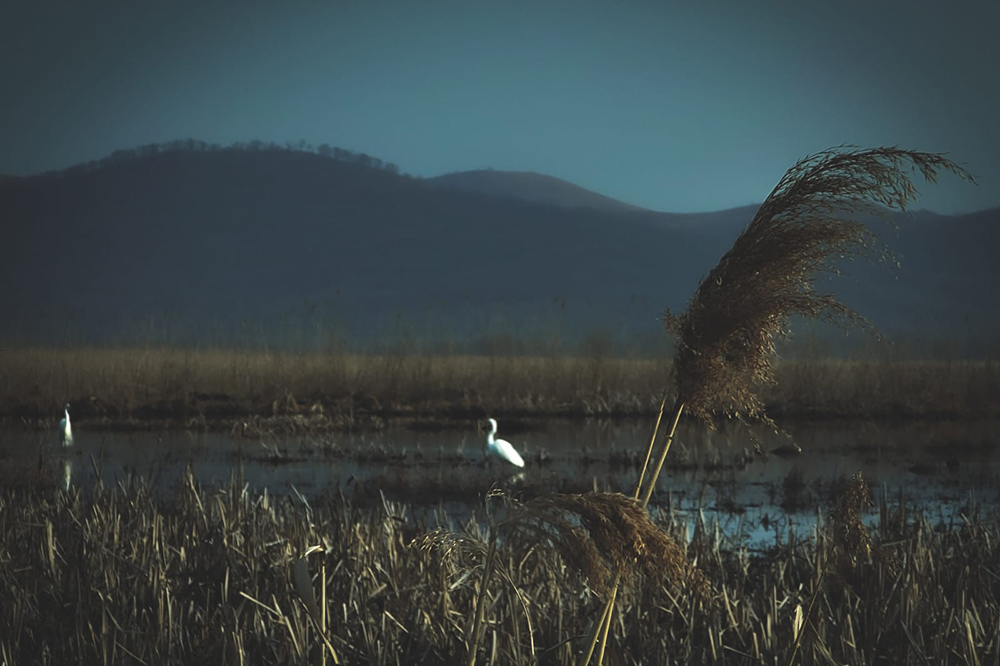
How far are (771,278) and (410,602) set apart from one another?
2.29 m

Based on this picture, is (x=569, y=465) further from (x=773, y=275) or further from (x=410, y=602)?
(x=773, y=275)

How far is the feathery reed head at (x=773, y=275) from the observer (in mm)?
1880

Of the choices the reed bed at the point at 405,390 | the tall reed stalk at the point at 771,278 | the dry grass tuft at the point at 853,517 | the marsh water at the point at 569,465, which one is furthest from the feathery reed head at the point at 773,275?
the reed bed at the point at 405,390

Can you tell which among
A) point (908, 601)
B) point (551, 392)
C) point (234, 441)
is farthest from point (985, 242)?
point (908, 601)

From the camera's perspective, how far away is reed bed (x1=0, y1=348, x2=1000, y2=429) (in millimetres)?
17062

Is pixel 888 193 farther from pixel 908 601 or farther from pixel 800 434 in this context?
pixel 800 434

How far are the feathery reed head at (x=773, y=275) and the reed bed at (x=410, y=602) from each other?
41cm

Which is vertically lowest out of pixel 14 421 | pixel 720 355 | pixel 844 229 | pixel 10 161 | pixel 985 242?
pixel 14 421

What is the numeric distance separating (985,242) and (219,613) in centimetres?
10943

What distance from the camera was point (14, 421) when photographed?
50.6ft

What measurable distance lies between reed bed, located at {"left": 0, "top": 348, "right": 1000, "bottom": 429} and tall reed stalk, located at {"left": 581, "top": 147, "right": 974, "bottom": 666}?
14.1 metres

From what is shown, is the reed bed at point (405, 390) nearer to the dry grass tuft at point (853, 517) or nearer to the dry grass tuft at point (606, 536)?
the dry grass tuft at point (853, 517)

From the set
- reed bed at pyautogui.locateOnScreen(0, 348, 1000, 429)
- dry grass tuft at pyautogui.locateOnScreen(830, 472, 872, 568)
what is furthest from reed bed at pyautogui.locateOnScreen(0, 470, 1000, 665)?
reed bed at pyautogui.locateOnScreen(0, 348, 1000, 429)

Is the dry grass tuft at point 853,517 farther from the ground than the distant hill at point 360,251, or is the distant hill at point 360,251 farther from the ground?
the distant hill at point 360,251
